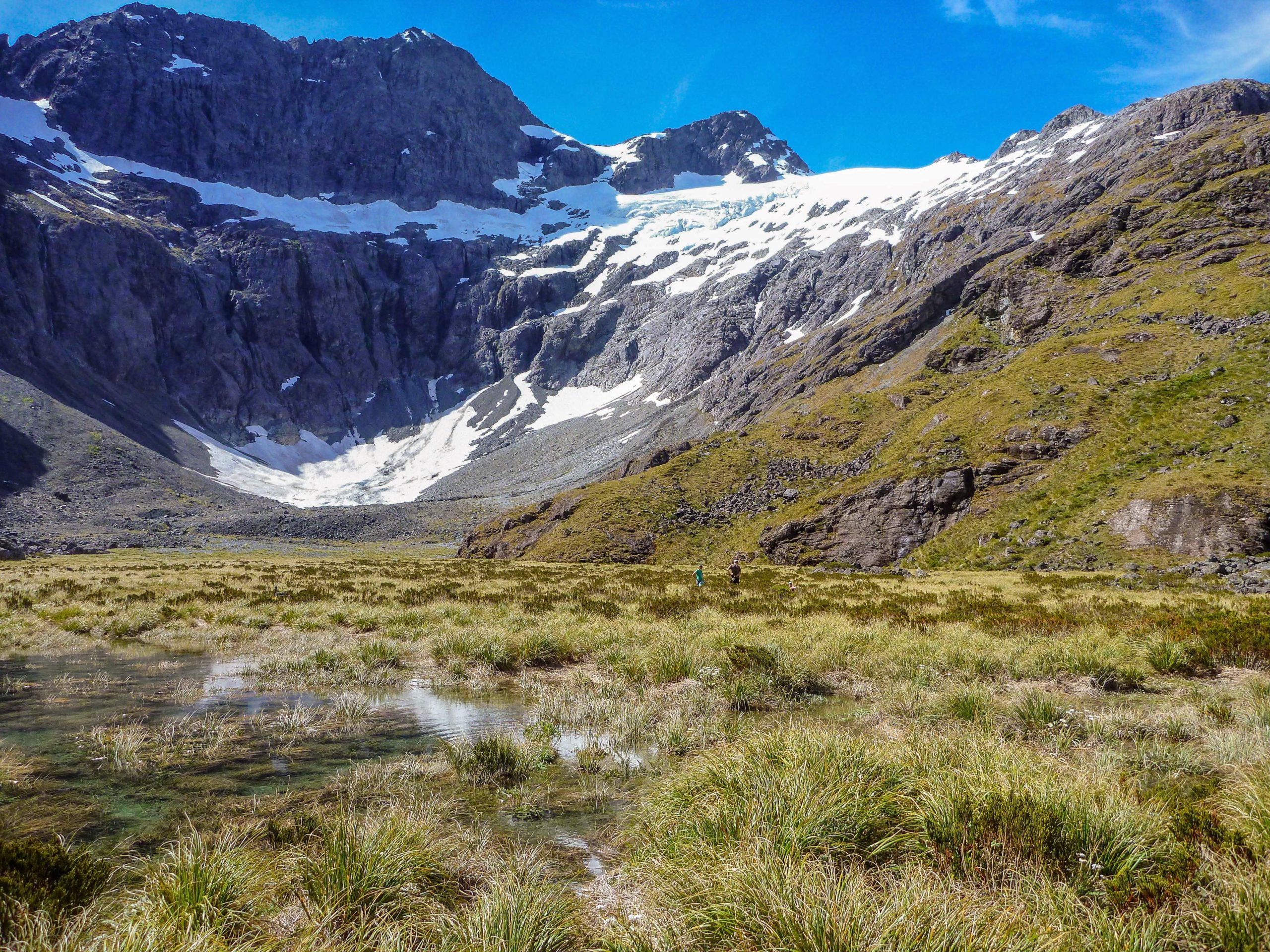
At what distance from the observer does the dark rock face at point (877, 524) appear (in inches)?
1980

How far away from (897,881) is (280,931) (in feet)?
13.7

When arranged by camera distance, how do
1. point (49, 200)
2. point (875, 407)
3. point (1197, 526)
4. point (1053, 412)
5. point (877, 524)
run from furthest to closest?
point (49, 200) → point (875, 407) → point (877, 524) → point (1053, 412) → point (1197, 526)

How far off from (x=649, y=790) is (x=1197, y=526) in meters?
39.8

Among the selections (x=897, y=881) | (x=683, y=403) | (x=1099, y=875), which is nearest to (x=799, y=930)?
(x=897, y=881)

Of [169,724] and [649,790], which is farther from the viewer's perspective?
→ [169,724]

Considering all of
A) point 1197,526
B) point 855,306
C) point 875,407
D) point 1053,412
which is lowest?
point 1197,526

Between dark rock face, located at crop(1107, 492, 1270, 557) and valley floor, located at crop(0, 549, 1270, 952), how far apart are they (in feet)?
66.4

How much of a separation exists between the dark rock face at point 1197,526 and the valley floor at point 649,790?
20225 millimetres

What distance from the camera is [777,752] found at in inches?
249

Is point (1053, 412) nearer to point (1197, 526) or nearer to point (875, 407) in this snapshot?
point (1197, 526)

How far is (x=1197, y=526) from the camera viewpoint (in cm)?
3306

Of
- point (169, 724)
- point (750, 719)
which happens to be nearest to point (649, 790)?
point (750, 719)

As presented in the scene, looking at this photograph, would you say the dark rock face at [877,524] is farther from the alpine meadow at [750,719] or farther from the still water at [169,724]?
the still water at [169,724]

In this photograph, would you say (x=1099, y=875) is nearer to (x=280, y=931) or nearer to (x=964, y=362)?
(x=280, y=931)
